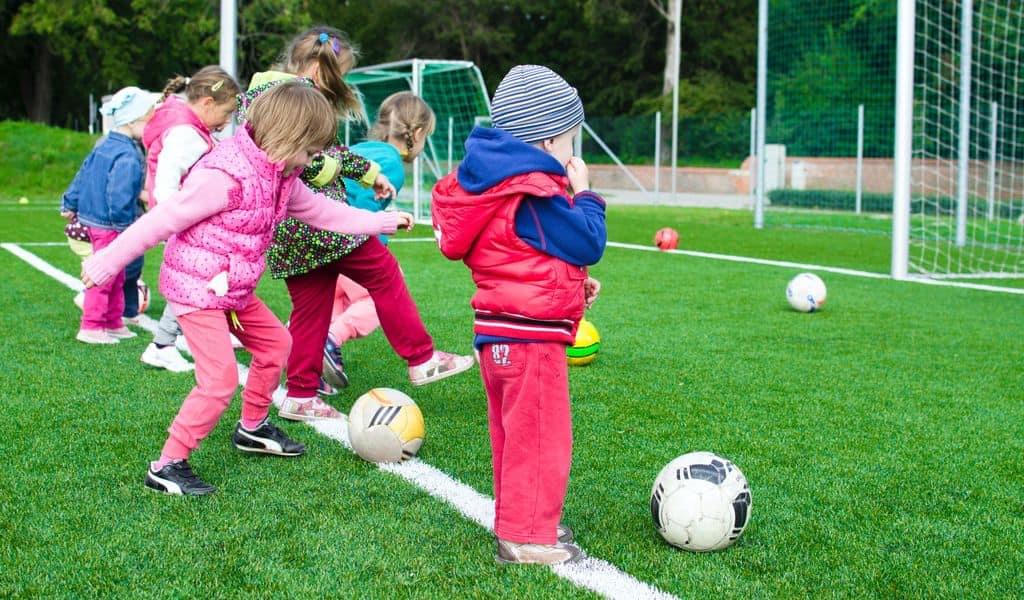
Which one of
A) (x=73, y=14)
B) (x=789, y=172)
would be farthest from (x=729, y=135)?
(x=73, y=14)

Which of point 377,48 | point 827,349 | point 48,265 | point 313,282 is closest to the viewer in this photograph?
point 313,282

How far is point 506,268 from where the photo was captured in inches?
131

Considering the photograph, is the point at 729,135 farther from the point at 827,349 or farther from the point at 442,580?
the point at 442,580

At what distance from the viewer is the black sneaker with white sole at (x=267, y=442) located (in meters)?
4.61

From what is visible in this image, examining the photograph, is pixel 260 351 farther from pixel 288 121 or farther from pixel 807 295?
pixel 807 295

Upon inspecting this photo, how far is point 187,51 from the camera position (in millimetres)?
43312

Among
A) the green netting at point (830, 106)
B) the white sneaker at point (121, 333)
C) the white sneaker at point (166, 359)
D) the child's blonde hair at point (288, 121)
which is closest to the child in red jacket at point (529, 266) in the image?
the child's blonde hair at point (288, 121)

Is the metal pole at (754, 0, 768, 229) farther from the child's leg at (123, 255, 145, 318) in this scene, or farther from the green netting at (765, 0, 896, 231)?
the child's leg at (123, 255, 145, 318)

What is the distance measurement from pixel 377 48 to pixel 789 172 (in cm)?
2860

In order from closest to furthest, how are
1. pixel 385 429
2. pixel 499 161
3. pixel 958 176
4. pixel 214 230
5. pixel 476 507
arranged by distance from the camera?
pixel 499 161
pixel 476 507
pixel 214 230
pixel 385 429
pixel 958 176

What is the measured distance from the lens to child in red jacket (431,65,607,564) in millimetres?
3234

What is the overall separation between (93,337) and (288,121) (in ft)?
12.7

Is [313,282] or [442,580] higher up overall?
[313,282]

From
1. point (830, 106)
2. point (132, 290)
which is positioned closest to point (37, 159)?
point (830, 106)
